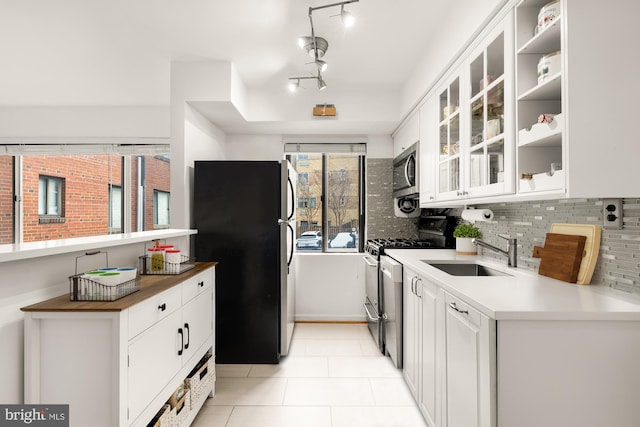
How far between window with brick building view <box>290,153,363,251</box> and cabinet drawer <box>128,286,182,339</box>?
99.9 inches

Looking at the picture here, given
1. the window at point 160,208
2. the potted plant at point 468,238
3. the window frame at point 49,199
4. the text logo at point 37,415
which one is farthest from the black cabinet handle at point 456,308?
the window frame at point 49,199

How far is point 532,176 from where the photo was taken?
4.86 feet

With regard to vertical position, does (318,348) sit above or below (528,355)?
below

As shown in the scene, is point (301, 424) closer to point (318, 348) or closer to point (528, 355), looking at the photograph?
point (318, 348)

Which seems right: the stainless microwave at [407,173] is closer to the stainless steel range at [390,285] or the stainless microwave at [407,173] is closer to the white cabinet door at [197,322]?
the stainless steel range at [390,285]

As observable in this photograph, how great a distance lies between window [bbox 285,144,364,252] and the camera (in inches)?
168

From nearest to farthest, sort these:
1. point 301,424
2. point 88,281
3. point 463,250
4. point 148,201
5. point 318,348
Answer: point 88,281
point 301,424
point 463,250
point 318,348
point 148,201

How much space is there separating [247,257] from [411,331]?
1458 mm

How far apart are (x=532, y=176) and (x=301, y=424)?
75.8 inches

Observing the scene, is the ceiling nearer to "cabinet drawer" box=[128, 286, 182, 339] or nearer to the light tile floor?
"cabinet drawer" box=[128, 286, 182, 339]

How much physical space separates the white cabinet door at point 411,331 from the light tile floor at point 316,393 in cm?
14

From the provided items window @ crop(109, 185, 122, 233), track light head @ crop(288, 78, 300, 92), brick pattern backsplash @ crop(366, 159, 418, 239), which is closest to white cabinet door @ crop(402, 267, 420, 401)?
brick pattern backsplash @ crop(366, 159, 418, 239)

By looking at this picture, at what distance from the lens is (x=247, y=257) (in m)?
2.90

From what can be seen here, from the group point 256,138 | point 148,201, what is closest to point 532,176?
point 256,138
